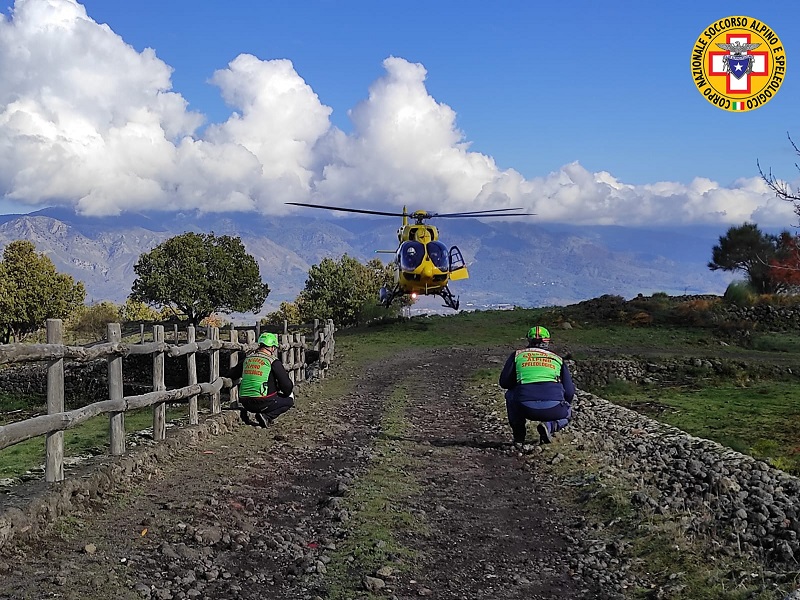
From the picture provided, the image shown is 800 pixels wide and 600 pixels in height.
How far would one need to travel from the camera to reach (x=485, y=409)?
17.9 meters

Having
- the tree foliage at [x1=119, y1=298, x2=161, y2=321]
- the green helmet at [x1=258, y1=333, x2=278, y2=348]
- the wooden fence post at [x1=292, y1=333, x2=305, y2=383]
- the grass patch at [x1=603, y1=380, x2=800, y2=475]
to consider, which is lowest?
the tree foliage at [x1=119, y1=298, x2=161, y2=321]

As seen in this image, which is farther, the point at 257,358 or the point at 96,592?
the point at 257,358

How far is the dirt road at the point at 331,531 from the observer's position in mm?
6277

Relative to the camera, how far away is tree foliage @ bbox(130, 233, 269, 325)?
6812 cm

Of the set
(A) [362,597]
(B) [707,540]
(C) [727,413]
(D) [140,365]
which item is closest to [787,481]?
(B) [707,540]

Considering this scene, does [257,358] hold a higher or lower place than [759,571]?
higher

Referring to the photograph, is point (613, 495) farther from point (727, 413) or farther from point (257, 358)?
point (727, 413)

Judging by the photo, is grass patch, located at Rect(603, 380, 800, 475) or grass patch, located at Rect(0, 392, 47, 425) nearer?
grass patch, located at Rect(603, 380, 800, 475)

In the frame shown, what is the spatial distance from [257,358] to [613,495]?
6.95m

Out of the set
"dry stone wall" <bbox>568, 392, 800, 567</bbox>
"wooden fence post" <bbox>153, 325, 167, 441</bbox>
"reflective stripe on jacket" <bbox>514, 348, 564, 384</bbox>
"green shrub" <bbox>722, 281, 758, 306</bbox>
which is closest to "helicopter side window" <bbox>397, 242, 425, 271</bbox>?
"dry stone wall" <bbox>568, 392, 800, 567</bbox>

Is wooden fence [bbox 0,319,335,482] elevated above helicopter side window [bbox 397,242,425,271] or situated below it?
below

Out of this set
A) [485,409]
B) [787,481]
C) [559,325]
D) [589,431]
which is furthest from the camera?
[559,325]

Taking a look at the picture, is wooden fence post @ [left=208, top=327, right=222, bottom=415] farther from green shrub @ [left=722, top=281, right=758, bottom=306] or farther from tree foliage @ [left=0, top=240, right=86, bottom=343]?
tree foliage @ [left=0, top=240, right=86, bottom=343]

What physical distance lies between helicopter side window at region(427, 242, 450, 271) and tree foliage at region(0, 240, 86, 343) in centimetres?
3540
